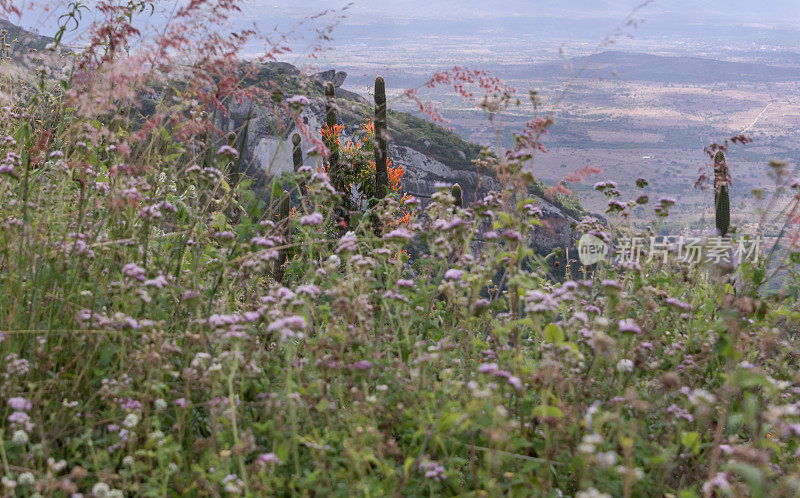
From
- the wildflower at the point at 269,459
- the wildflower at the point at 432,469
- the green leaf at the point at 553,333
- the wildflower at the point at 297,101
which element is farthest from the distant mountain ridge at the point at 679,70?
the wildflower at the point at 269,459

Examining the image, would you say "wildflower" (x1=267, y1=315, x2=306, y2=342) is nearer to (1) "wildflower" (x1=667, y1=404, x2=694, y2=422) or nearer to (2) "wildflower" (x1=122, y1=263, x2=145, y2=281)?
(2) "wildflower" (x1=122, y1=263, x2=145, y2=281)

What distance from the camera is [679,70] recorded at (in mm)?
163000

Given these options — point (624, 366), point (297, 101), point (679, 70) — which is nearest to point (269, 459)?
point (624, 366)

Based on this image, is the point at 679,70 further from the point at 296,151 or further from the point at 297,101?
the point at 297,101

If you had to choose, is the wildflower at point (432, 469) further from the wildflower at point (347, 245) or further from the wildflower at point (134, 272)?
the wildflower at point (134, 272)

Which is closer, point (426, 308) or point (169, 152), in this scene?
point (426, 308)

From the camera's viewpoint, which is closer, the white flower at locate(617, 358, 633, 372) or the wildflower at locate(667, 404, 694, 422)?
the wildflower at locate(667, 404, 694, 422)

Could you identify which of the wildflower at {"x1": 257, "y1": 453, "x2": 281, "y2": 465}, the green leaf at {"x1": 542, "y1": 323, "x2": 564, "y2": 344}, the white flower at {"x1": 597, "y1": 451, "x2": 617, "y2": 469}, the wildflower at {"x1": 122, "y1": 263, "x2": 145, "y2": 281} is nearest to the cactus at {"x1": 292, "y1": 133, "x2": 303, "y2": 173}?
the wildflower at {"x1": 122, "y1": 263, "x2": 145, "y2": 281}

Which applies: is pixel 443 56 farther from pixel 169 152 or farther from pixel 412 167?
pixel 169 152

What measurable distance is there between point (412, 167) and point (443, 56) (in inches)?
5323

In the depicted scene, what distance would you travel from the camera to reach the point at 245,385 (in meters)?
2.02

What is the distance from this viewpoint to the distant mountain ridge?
149375 mm

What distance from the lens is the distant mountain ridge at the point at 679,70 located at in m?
149

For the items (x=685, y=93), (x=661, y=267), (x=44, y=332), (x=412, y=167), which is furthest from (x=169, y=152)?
(x=685, y=93)
